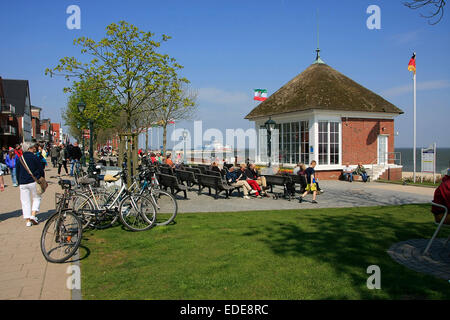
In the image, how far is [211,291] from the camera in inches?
167

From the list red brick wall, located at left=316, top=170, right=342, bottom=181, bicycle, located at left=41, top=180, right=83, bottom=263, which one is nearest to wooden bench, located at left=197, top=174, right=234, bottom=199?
bicycle, located at left=41, top=180, right=83, bottom=263

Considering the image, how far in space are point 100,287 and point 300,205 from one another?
845cm

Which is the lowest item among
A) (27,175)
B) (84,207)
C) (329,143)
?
(84,207)

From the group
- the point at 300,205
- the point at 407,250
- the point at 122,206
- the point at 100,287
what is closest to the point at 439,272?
the point at 407,250

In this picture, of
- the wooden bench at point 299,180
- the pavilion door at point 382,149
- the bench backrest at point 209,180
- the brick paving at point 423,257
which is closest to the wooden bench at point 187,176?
the bench backrest at point 209,180

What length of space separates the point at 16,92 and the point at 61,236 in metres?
74.3

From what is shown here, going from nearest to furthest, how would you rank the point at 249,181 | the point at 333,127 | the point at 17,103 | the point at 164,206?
the point at 164,206
the point at 249,181
the point at 333,127
the point at 17,103

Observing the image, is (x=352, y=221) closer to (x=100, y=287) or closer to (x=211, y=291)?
(x=211, y=291)

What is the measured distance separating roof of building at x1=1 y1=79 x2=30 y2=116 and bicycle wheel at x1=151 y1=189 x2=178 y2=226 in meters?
67.2

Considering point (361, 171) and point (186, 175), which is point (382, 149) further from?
point (186, 175)

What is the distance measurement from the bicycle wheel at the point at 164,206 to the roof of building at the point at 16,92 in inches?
2647

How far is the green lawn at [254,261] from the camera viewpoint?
4258 millimetres

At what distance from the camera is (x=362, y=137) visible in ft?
78.1

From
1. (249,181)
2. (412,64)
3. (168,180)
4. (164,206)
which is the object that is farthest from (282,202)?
(412,64)
